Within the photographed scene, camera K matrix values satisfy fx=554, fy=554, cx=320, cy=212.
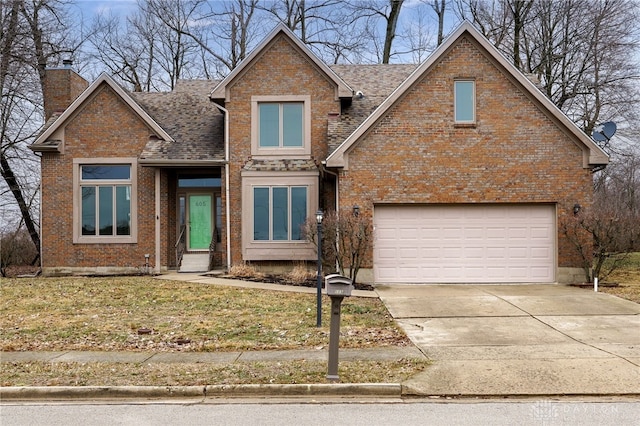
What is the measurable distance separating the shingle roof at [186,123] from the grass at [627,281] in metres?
11.8

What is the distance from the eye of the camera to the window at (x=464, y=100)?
15562mm

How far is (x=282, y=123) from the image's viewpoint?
698 inches

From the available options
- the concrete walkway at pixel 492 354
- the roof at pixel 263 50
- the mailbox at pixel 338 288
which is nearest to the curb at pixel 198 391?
the concrete walkway at pixel 492 354

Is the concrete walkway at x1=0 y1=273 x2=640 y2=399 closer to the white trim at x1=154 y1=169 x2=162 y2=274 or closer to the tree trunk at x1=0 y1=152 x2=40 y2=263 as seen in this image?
the white trim at x1=154 y1=169 x2=162 y2=274

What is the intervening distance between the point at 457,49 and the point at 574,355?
1024cm

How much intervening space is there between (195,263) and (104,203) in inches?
137

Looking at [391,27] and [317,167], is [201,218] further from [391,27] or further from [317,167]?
[391,27]

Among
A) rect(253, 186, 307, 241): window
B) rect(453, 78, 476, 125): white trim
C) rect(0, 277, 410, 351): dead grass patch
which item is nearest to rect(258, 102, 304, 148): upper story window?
rect(253, 186, 307, 241): window

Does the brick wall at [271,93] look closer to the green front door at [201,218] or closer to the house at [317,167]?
the house at [317,167]

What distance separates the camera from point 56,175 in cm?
1791

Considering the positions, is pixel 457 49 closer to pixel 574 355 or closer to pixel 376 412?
pixel 574 355

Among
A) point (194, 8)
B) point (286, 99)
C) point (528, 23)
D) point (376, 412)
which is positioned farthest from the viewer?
point (194, 8)

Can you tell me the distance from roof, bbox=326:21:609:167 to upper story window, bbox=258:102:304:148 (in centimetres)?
270

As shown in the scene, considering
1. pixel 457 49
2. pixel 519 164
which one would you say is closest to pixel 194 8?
pixel 457 49
